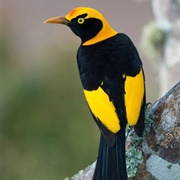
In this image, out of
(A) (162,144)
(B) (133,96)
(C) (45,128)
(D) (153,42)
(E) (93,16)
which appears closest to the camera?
(A) (162,144)

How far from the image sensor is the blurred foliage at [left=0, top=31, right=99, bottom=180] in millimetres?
4836

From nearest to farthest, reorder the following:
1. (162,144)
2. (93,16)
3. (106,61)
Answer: (162,144)
(106,61)
(93,16)

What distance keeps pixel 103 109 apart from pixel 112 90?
3.3 inches

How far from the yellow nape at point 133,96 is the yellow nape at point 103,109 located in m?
0.05

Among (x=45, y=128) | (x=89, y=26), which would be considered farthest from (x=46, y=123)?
(x=89, y=26)

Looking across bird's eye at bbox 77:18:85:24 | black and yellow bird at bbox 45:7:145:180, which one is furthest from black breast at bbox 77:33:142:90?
bird's eye at bbox 77:18:85:24

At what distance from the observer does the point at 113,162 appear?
6.01 feet

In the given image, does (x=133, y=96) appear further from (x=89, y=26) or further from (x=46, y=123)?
(x=46, y=123)

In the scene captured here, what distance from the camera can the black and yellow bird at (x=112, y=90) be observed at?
72.4 inches

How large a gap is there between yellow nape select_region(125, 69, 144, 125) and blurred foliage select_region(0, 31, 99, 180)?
2.93 m

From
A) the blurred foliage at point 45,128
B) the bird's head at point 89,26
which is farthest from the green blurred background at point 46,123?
the bird's head at point 89,26

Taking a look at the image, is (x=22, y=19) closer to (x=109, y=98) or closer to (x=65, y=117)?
(x=65, y=117)

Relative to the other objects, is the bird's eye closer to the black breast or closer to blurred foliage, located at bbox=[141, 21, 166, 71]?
the black breast

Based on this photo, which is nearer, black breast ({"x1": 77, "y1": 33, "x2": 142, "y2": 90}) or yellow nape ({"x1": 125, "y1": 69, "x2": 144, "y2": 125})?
yellow nape ({"x1": 125, "y1": 69, "x2": 144, "y2": 125})
